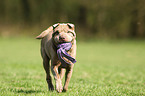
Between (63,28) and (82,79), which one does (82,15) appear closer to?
(82,79)

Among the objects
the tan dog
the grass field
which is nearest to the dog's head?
the tan dog

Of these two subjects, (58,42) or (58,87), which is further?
(58,87)

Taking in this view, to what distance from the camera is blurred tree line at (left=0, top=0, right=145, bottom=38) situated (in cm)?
3491

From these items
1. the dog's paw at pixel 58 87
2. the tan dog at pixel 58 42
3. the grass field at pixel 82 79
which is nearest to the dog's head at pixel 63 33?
the tan dog at pixel 58 42

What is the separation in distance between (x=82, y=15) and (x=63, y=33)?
38440 mm

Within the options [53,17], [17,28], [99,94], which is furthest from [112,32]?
[99,94]

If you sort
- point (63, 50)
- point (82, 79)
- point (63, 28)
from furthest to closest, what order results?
point (82, 79) → point (63, 28) → point (63, 50)

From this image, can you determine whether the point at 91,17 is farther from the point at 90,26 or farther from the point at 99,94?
the point at 99,94

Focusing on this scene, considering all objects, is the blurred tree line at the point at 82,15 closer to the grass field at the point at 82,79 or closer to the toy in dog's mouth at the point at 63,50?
the grass field at the point at 82,79

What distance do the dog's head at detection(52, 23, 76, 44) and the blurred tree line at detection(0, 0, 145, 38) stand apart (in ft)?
91.8

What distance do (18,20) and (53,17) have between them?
276 inches

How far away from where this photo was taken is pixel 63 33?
4.86 metres

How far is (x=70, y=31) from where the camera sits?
4.98m

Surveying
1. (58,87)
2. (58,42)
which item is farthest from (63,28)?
(58,87)
